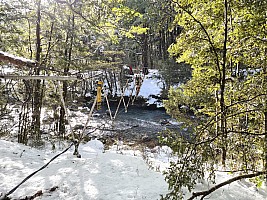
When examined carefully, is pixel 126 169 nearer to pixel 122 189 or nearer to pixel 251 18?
pixel 122 189

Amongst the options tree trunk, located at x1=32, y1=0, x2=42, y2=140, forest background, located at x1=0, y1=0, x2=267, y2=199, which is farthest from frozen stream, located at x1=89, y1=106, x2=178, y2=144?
forest background, located at x1=0, y1=0, x2=267, y2=199

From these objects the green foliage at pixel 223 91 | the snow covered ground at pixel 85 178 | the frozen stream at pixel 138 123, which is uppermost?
the green foliage at pixel 223 91

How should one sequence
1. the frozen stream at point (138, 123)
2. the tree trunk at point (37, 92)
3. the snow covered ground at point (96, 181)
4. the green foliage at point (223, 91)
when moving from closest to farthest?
the green foliage at point (223, 91) < the snow covered ground at point (96, 181) < the tree trunk at point (37, 92) < the frozen stream at point (138, 123)

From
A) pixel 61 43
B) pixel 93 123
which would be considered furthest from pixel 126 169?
pixel 93 123

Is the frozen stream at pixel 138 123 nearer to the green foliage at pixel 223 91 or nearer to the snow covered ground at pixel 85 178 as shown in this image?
the snow covered ground at pixel 85 178

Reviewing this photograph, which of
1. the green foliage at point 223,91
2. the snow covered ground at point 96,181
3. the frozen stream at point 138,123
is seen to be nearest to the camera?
the green foliage at point 223,91

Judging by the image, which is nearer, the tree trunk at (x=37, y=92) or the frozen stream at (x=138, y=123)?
the tree trunk at (x=37, y=92)

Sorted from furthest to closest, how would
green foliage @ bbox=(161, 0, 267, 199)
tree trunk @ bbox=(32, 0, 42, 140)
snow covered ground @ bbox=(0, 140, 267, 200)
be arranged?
1. tree trunk @ bbox=(32, 0, 42, 140)
2. snow covered ground @ bbox=(0, 140, 267, 200)
3. green foliage @ bbox=(161, 0, 267, 199)

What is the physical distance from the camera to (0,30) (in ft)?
19.2

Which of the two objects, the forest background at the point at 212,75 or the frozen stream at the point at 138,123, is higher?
the forest background at the point at 212,75

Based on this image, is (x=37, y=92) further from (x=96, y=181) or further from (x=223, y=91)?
(x=223, y=91)

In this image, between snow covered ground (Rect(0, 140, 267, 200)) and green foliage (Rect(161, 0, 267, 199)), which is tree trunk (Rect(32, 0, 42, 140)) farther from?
green foliage (Rect(161, 0, 267, 199))

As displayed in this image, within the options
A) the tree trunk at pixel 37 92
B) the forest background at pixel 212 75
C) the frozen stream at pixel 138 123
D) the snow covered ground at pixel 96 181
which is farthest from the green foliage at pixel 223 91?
the frozen stream at pixel 138 123

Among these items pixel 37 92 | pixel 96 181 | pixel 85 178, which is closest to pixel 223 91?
pixel 96 181
